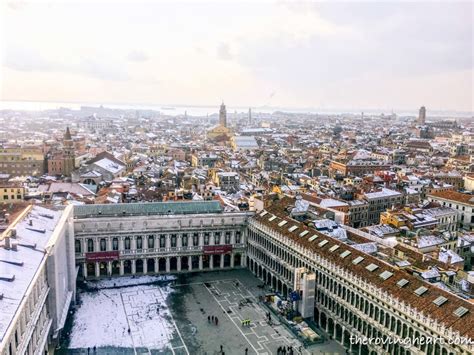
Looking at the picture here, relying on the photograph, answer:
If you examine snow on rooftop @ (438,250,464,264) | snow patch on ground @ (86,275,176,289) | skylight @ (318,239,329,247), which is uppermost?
skylight @ (318,239,329,247)

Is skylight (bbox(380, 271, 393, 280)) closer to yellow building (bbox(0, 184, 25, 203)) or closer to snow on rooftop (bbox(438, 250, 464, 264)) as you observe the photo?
snow on rooftop (bbox(438, 250, 464, 264))

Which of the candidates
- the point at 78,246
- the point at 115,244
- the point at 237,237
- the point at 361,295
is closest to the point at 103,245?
the point at 115,244

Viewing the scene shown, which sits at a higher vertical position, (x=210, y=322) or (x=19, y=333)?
(x=19, y=333)

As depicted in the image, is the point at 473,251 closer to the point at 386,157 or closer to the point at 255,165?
the point at 255,165

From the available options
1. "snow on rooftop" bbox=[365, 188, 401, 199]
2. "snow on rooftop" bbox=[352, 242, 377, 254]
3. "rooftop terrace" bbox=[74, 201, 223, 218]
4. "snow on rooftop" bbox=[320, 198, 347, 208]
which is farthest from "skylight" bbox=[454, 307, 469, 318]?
"snow on rooftop" bbox=[365, 188, 401, 199]

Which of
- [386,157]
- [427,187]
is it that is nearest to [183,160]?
[386,157]

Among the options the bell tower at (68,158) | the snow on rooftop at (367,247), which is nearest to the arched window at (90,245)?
the snow on rooftop at (367,247)
